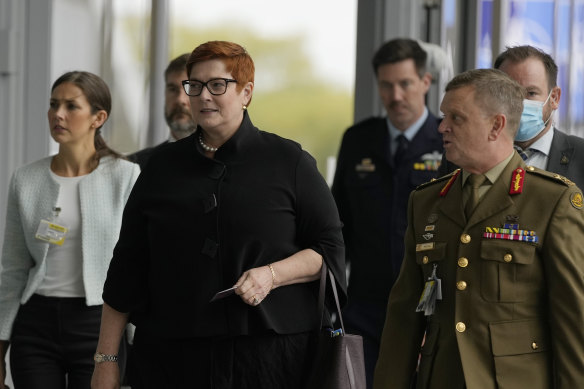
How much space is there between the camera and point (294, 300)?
126 inches

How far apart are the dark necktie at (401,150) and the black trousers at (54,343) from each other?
1.82 meters

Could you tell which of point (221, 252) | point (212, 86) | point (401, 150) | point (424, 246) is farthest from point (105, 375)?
point (401, 150)

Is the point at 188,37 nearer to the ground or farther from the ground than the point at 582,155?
farther from the ground

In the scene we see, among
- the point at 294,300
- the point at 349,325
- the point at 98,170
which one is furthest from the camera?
the point at 349,325

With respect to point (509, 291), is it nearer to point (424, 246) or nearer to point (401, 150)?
point (424, 246)

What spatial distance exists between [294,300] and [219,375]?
0.96 ft

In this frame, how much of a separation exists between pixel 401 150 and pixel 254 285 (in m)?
2.47

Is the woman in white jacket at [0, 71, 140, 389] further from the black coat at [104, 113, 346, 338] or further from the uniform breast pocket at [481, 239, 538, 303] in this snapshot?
the uniform breast pocket at [481, 239, 538, 303]

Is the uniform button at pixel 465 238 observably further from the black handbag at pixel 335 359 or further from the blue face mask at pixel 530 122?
the blue face mask at pixel 530 122

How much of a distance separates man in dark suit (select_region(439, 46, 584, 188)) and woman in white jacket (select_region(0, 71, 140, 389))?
1.26m

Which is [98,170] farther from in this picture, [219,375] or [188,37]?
[188,37]

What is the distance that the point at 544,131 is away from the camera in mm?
3791

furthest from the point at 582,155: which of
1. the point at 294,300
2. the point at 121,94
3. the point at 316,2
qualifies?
the point at 121,94

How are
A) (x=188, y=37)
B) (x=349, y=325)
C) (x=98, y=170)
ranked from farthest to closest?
(x=188, y=37) < (x=349, y=325) < (x=98, y=170)
